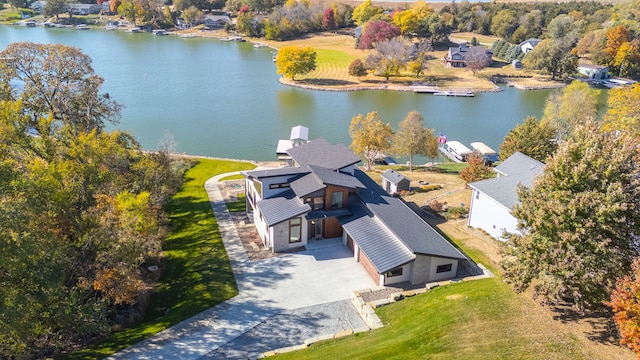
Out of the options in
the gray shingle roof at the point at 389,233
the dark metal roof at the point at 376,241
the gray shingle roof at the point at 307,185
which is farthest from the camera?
the gray shingle roof at the point at 307,185

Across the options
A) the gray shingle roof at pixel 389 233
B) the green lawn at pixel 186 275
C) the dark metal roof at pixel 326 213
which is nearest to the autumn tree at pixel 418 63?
the green lawn at pixel 186 275

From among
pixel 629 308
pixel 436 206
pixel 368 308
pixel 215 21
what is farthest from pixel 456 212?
pixel 215 21

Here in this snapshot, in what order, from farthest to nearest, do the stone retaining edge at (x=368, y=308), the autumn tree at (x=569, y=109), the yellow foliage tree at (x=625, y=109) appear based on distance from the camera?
the autumn tree at (x=569, y=109)
the yellow foliage tree at (x=625, y=109)
the stone retaining edge at (x=368, y=308)

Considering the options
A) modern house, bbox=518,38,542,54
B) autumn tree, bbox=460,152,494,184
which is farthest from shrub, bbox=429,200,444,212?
modern house, bbox=518,38,542,54

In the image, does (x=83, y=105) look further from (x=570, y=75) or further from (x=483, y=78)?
(x=570, y=75)

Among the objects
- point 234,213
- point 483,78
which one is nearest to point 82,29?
point 483,78

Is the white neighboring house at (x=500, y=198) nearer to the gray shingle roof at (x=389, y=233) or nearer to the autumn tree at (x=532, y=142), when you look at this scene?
the gray shingle roof at (x=389, y=233)
